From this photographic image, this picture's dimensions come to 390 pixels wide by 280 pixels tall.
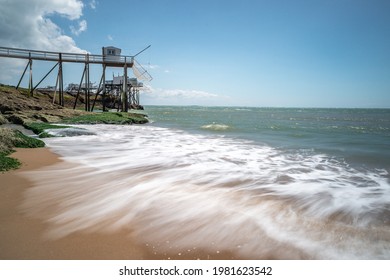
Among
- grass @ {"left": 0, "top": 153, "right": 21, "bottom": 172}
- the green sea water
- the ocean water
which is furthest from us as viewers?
the green sea water

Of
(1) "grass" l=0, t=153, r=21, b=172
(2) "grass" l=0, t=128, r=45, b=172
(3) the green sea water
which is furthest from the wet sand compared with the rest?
(3) the green sea water

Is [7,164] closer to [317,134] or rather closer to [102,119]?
[102,119]

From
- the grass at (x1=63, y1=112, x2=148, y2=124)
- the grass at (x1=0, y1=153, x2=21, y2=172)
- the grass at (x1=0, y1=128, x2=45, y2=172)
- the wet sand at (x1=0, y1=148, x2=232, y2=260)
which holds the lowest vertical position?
the wet sand at (x1=0, y1=148, x2=232, y2=260)

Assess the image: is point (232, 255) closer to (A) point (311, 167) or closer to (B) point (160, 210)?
(B) point (160, 210)

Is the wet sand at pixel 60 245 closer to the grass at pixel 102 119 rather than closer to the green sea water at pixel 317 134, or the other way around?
the green sea water at pixel 317 134

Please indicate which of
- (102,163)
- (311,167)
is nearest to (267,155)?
(311,167)

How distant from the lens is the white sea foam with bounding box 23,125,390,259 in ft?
11.9

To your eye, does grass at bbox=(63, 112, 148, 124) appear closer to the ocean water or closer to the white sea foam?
the ocean water

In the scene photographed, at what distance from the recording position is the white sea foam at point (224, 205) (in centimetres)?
362

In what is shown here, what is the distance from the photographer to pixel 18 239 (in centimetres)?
338

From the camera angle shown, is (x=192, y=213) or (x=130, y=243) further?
(x=192, y=213)

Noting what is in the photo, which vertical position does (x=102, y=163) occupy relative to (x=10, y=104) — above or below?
below

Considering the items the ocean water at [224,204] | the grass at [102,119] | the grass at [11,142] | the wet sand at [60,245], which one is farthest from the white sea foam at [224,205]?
the grass at [102,119]

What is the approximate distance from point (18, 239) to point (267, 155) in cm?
892
